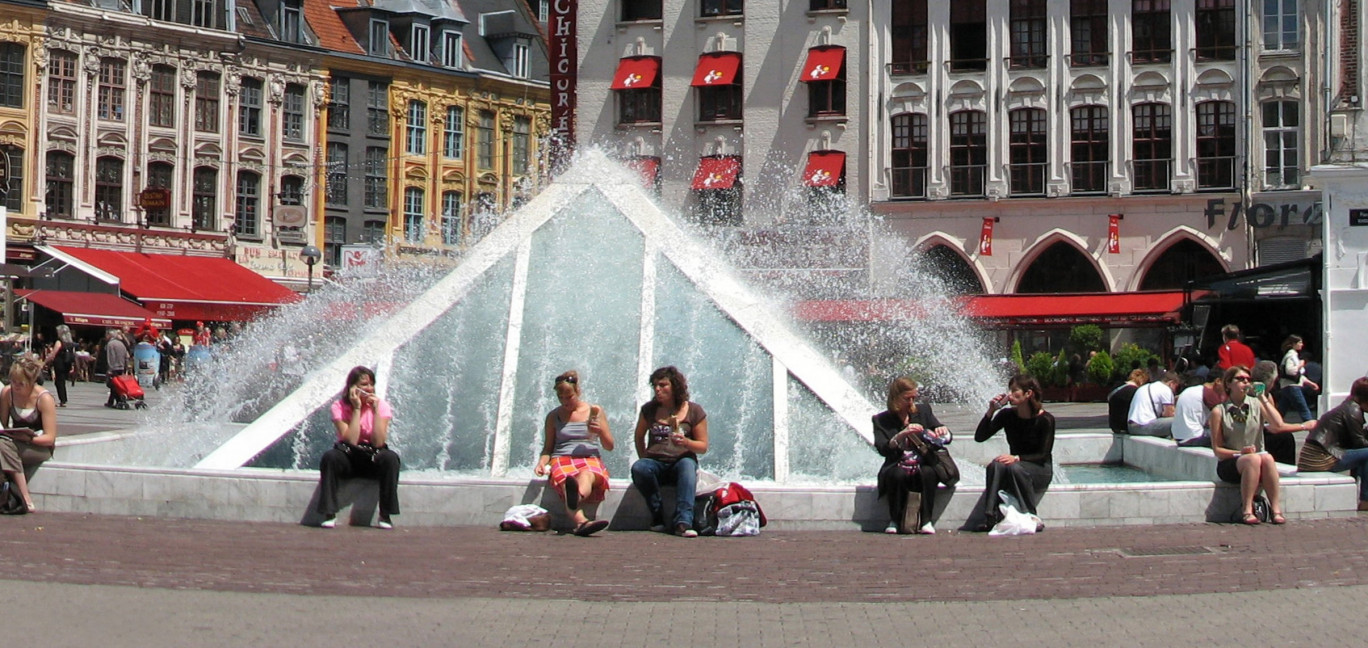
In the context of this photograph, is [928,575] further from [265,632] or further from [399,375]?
[399,375]

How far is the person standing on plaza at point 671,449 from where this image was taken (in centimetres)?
1334

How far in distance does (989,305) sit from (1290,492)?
31.7m

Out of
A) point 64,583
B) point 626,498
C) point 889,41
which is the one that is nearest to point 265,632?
point 64,583

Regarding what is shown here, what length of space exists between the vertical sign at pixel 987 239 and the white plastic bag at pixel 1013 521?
111 ft

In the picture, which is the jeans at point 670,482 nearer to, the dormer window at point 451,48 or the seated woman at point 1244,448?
the seated woman at point 1244,448

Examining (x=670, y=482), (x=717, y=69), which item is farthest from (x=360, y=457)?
(x=717, y=69)

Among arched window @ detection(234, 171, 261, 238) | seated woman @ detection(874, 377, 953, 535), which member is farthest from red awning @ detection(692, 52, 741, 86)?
seated woman @ detection(874, 377, 953, 535)

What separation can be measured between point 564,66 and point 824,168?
9.10m

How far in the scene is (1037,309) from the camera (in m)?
45.4

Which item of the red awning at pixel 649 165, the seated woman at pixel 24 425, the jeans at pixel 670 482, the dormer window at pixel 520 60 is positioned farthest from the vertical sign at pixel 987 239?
the seated woman at pixel 24 425

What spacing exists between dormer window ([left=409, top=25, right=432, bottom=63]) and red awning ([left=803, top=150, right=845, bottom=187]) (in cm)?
2209

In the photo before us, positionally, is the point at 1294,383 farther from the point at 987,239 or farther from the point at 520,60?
the point at 520,60

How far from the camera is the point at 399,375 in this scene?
16578 mm

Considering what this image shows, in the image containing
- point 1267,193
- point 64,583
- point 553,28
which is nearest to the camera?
point 64,583
